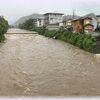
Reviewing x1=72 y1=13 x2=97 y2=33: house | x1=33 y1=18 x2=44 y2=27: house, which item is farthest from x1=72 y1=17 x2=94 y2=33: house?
x1=33 y1=18 x2=44 y2=27: house

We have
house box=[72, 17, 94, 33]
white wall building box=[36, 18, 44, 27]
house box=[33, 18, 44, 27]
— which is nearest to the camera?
house box=[72, 17, 94, 33]

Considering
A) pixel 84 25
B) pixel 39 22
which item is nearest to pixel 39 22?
pixel 39 22

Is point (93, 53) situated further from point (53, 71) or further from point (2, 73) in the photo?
point (2, 73)

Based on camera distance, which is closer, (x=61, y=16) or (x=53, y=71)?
(x=53, y=71)

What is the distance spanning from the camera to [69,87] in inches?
271

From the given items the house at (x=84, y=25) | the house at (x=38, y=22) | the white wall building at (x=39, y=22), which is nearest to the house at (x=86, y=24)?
the house at (x=84, y=25)

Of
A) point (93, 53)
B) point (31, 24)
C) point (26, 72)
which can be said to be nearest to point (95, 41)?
point (93, 53)

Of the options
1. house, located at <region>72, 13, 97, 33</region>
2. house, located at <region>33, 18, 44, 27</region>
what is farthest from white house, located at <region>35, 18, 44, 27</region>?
house, located at <region>72, 13, 97, 33</region>

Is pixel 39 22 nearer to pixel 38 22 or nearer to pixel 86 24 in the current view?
pixel 38 22

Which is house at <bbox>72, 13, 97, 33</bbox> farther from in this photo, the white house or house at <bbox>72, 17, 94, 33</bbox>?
the white house

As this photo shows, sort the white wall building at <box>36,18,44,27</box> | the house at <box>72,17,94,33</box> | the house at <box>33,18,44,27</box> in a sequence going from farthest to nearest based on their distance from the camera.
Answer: the house at <box>33,18,44,27</box> < the white wall building at <box>36,18,44,27</box> < the house at <box>72,17,94,33</box>

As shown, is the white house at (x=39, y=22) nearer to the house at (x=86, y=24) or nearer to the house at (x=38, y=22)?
the house at (x=38, y=22)

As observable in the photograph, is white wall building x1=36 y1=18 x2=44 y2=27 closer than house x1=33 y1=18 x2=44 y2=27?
Yes

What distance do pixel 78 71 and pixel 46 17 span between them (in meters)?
47.1
